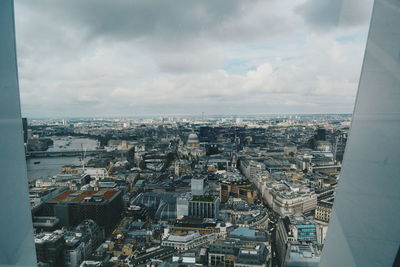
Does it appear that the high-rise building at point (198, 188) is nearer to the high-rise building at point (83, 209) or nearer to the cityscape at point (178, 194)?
the cityscape at point (178, 194)

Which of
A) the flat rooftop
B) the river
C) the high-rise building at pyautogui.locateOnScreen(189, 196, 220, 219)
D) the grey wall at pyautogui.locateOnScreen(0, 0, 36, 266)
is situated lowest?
the high-rise building at pyautogui.locateOnScreen(189, 196, 220, 219)

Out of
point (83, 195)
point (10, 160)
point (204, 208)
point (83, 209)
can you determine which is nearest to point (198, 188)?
→ point (204, 208)

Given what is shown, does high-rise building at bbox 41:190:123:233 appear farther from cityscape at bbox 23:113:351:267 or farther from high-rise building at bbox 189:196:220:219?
high-rise building at bbox 189:196:220:219

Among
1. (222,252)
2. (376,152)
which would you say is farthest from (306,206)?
(376,152)

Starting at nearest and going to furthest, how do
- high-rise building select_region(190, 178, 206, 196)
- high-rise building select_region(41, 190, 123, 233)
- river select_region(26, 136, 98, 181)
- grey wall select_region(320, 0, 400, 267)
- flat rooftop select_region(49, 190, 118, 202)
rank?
grey wall select_region(320, 0, 400, 267)
high-rise building select_region(41, 190, 123, 233)
flat rooftop select_region(49, 190, 118, 202)
river select_region(26, 136, 98, 181)
high-rise building select_region(190, 178, 206, 196)

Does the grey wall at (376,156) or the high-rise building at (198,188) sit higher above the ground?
the grey wall at (376,156)

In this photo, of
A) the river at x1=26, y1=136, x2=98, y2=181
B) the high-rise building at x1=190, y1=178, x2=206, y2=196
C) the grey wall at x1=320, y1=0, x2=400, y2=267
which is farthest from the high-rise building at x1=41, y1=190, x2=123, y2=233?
the grey wall at x1=320, y1=0, x2=400, y2=267

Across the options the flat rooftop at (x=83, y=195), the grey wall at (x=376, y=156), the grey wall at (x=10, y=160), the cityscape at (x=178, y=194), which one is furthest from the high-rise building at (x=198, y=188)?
the grey wall at (x=376, y=156)
